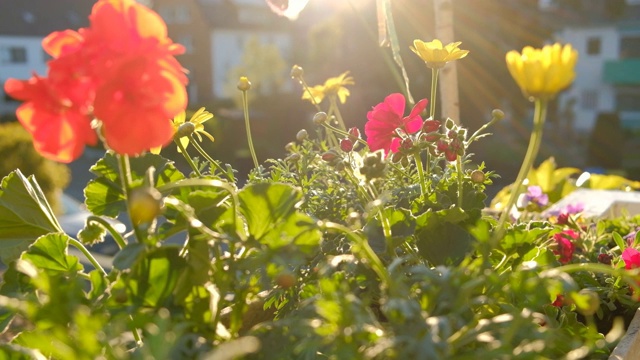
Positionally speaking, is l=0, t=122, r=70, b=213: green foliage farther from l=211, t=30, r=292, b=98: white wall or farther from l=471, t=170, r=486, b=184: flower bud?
l=211, t=30, r=292, b=98: white wall

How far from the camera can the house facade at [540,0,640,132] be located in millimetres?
20094

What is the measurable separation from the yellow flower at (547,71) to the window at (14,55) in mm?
23664

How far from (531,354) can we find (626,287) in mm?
627

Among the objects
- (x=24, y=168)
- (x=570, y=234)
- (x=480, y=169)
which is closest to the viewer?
(x=480, y=169)

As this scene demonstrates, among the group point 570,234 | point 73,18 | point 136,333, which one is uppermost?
point 136,333

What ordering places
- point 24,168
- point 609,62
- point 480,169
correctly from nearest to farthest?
point 480,169, point 24,168, point 609,62

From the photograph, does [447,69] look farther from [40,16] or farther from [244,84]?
[40,16]

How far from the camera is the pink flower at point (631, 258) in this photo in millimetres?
991

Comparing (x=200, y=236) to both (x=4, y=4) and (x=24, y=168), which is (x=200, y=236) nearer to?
(x=24, y=168)

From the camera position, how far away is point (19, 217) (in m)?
0.78

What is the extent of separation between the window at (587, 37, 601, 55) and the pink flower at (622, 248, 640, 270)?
21.3m

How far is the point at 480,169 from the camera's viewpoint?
3.05 ft

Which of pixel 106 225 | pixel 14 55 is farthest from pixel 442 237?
pixel 14 55

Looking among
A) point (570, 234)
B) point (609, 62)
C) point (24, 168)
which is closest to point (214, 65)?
point (609, 62)
